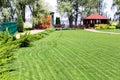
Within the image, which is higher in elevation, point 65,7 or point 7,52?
point 65,7

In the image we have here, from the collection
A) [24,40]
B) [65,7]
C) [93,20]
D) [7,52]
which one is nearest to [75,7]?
[65,7]

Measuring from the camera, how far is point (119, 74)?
770 cm

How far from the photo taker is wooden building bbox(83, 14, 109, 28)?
5778 centimetres

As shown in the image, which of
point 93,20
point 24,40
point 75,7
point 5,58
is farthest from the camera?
point 75,7

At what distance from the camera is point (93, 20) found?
59.4m

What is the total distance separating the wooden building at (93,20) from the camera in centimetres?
5778

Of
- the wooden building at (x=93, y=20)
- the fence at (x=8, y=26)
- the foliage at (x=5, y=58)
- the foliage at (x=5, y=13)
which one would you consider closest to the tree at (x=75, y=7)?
the wooden building at (x=93, y=20)

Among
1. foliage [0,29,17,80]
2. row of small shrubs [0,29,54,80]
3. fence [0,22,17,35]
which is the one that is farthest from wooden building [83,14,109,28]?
foliage [0,29,17,80]

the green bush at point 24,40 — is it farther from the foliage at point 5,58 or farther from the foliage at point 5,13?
the foliage at point 5,13

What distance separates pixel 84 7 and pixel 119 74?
58769 mm

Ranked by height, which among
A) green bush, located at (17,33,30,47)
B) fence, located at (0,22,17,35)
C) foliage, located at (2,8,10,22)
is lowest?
green bush, located at (17,33,30,47)

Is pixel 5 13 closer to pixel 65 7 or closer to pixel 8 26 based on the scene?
pixel 8 26

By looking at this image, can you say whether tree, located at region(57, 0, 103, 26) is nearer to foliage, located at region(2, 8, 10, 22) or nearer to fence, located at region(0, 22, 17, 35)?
foliage, located at region(2, 8, 10, 22)

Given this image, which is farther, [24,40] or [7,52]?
[24,40]
